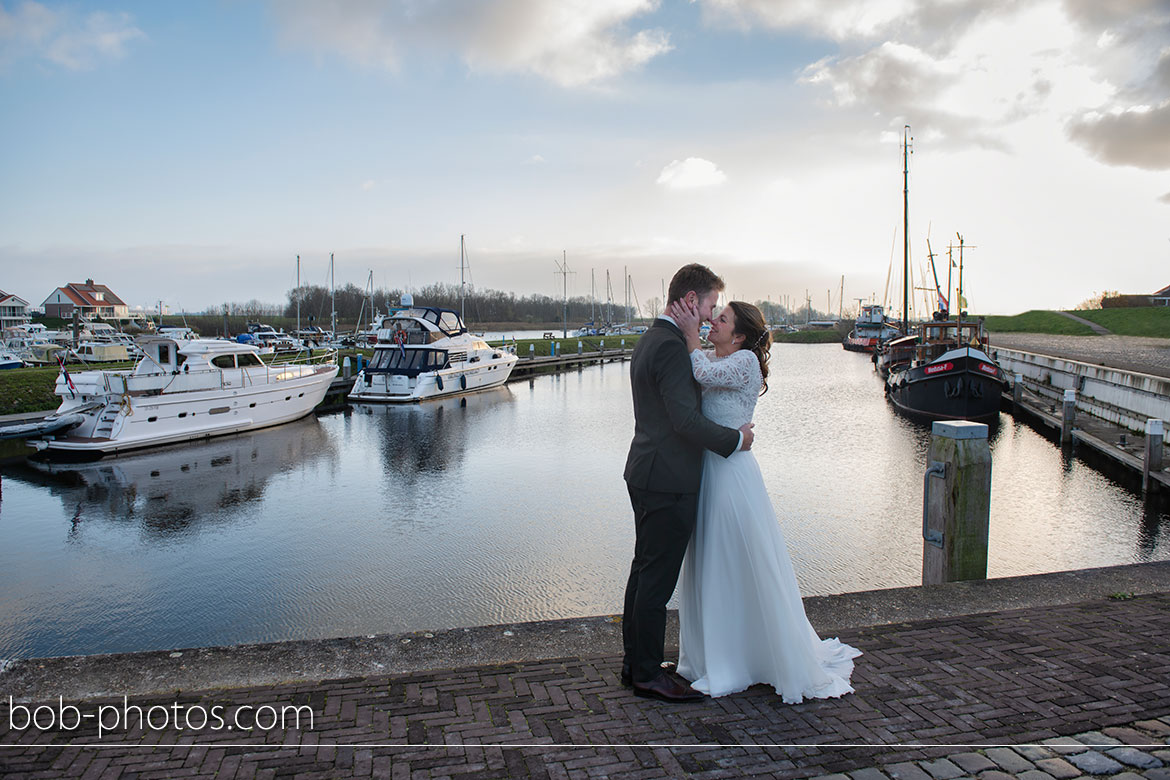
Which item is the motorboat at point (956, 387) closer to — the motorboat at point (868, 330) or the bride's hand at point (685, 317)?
the bride's hand at point (685, 317)

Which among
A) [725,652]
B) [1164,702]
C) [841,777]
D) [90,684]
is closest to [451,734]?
[725,652]

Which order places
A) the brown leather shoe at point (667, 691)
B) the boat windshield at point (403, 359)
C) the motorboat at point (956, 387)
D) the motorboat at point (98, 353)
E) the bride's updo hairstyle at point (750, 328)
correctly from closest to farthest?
the brown leather shoe at point (667, 691)
the bride's updo hairstyle at point (750, 328)
the motorboat at point (956, 387)
the boat windshield at point (403, 359)
the motorboat at point (98, 353)

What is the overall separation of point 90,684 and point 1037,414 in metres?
21.2

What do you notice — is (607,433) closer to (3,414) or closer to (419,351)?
(419,351)

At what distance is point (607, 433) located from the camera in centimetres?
1833

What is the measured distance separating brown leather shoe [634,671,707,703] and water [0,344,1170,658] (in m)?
3.71

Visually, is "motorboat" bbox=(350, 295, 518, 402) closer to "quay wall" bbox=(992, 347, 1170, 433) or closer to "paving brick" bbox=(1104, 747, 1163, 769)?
"quay wall" bbox=(992, 347, 1170, 433)

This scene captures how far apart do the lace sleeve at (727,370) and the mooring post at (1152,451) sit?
430 inches

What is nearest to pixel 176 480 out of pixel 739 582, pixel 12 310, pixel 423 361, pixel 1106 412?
pixel 739 582

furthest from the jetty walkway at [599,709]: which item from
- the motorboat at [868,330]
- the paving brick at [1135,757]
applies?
the motorboat at [868,330]

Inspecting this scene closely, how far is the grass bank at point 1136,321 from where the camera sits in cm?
4225

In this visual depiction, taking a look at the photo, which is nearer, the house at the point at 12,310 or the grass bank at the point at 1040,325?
the grass bank at the point at 1040,325

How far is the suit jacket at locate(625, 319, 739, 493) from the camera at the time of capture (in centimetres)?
320

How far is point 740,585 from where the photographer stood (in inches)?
131
